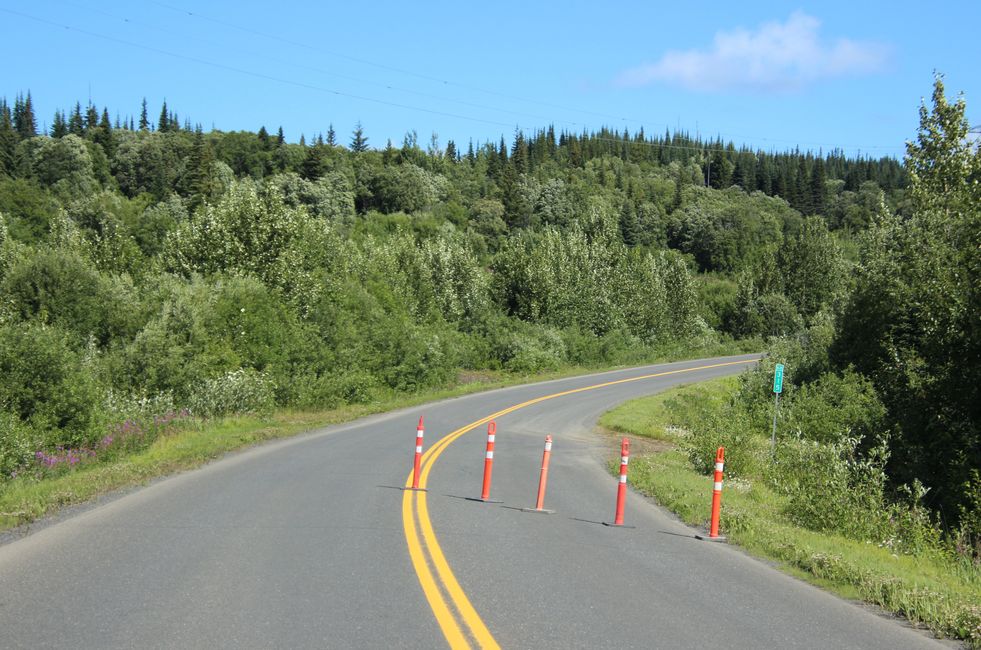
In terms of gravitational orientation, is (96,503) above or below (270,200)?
below

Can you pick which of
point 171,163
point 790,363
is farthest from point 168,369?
point 171,163

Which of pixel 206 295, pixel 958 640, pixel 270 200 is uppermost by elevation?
pixel 270 200

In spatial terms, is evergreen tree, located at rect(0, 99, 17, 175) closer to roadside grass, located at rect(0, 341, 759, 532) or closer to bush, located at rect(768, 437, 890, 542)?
roadside grass, located at rect(0, 341, 759, 532)

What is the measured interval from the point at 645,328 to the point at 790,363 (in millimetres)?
31461

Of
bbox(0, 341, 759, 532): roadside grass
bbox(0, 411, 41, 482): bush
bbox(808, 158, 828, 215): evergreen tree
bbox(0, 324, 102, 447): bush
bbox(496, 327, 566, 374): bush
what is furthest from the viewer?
bbox(808, 158, 828, 215): evergreen tree

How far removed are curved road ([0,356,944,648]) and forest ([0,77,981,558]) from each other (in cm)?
510

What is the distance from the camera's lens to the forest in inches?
665

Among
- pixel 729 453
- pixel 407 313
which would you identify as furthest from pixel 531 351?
pixel 729 453

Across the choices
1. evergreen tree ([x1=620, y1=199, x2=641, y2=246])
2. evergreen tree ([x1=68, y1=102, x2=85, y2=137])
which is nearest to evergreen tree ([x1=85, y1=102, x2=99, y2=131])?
evergreen tree ([x1=68, y1=102, x2=85, y2=137])

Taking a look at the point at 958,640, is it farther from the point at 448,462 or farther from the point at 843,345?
the point at 843,345

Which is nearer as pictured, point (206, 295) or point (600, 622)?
point (600, 622)

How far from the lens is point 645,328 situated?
70.8m

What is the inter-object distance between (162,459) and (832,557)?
1280 centimetres

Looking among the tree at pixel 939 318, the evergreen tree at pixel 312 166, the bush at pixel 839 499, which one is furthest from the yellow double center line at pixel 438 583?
the evergreen tree at pixel 312 166
